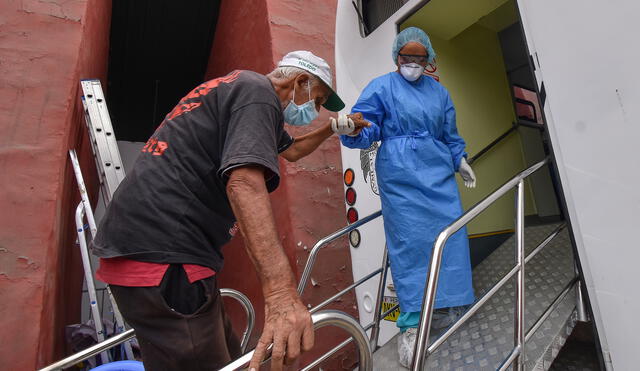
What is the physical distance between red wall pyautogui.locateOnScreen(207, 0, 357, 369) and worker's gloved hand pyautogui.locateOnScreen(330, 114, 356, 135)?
1095 mm

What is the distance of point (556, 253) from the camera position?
2.32m

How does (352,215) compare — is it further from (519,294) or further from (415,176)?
(519,294)

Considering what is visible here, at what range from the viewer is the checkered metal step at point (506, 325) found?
5.25 ft

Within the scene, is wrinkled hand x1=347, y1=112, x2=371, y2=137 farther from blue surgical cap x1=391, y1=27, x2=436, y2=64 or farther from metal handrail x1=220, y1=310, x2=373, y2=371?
metal handrail x1=220, y1=310, x2=373, y2=371

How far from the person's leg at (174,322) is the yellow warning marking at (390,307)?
1240mm

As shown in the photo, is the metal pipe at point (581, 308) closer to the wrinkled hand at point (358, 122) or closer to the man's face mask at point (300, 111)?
the wrinkled hand at point (358, 122)

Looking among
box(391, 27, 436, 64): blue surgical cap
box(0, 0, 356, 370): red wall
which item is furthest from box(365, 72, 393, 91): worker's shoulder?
box(0, 0, 356, 370): red wall

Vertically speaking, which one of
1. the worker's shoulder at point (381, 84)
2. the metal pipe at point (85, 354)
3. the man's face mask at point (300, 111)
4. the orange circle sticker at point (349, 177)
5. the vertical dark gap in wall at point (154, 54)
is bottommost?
the metal pipe at point (85, 354)

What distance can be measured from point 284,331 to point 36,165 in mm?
2178

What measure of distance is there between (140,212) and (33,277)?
1.46 metres

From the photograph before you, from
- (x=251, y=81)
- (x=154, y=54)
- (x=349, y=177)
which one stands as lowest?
(x=349, y=177)

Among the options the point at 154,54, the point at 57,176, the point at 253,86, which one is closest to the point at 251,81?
the point at 253,86

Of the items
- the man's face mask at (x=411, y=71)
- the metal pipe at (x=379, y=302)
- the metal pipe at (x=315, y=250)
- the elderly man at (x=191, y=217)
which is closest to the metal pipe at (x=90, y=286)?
the metal pipe at (x=315, y=250)

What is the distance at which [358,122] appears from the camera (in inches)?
74.4
